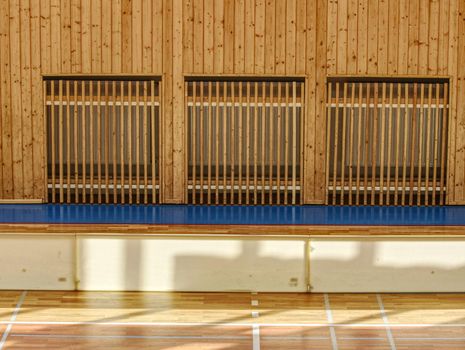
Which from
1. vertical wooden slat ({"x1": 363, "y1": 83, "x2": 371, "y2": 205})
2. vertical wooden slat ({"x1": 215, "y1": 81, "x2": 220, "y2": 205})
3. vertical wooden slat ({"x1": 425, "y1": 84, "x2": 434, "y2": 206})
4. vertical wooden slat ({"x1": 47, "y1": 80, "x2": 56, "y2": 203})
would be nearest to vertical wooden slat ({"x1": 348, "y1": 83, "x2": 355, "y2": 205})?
vertical wooden slat ({"x1": 363, "y1": 83, "x2": 371, "y2": 205})

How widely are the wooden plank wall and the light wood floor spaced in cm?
243

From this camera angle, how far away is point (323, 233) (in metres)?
6.54

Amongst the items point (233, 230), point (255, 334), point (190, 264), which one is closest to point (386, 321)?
point (255, 334)

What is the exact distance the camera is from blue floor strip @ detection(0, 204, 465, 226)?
22.5 feet

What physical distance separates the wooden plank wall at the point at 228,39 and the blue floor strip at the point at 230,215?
3.78 feet

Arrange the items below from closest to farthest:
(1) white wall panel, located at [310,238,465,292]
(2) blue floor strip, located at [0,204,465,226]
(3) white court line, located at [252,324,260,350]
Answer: (3) white court line, located at [252,324,260,350] < (1) white wall panel, located at [310,238,465,292] < (2) blue floor strip, located at [0,204,465,226]

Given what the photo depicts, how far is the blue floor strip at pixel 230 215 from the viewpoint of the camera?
270 inches

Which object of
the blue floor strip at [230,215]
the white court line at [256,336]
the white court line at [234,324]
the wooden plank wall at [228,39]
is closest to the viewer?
the white court line at [256,336]

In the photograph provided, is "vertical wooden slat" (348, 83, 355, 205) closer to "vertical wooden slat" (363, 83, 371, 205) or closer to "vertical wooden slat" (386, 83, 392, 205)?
"vertical wooden slat" (363, 83, 371, 205)

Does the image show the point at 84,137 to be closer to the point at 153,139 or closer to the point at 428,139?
the point at 153,139

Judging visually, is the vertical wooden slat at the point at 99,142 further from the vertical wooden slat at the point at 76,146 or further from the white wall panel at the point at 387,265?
the white wall panel at the point at 387,265

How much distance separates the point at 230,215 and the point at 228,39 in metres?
1.98

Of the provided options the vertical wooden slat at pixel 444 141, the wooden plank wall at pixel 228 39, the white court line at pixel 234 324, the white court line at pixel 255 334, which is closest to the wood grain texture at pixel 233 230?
the white court line at pixel 255 334

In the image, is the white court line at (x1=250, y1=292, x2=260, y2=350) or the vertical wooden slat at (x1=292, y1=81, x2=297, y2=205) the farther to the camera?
the vertical wooden slat at (x1=292, y1=81, x2=297, y2=205)
